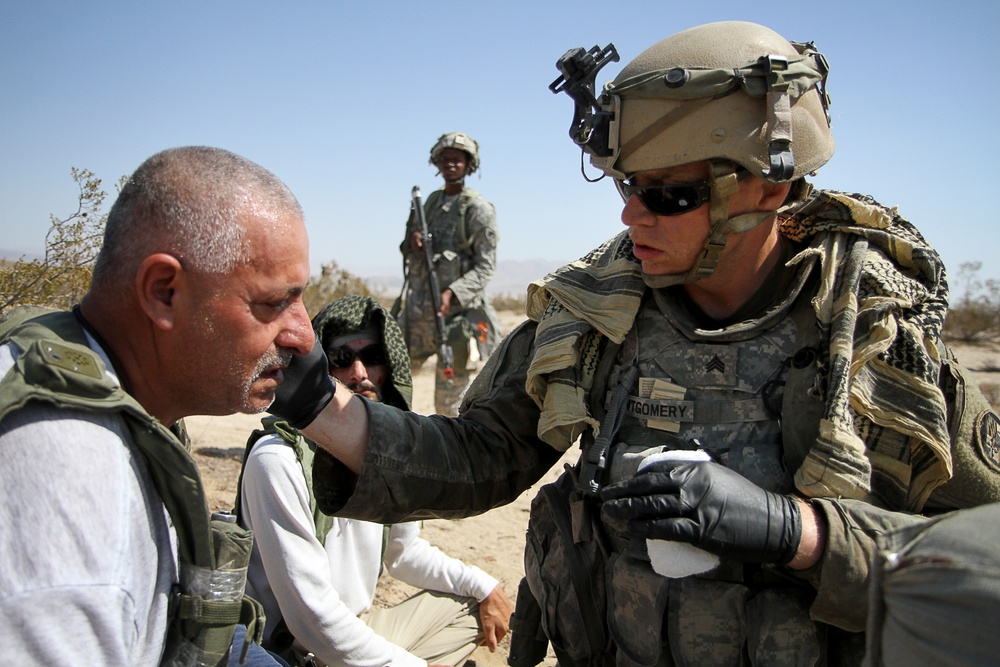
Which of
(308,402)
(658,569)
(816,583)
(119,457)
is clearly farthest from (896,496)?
(119,457)

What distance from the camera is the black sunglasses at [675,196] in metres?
2.06

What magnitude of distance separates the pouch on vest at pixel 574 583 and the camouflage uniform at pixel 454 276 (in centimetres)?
535

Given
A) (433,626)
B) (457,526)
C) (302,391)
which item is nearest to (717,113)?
(302,391)

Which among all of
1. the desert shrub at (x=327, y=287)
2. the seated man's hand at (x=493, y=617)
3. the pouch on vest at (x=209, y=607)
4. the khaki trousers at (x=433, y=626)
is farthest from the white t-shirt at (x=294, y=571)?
the desert shrub at (x=327, y=287)

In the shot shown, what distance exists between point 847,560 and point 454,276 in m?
6.41

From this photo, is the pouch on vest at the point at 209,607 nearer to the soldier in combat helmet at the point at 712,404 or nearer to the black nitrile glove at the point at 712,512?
the soldier in combat helmet at the point at 712,404

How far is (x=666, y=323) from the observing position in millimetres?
2213

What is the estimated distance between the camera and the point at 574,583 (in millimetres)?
2125

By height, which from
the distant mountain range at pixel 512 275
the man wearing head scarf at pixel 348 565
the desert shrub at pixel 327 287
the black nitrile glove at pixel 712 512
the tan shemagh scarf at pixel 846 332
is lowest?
the distant mountain range at pixel 512 275

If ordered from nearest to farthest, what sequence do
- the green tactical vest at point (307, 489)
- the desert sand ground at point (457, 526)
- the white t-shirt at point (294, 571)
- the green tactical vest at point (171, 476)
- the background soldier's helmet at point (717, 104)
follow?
the green tactical vest at point (171, 476) → the background soldier's helmet at point (717, 104) → the white t-shirt at point (294, 571) → the green tactical vest at point (307, 489) → the desert sand ground at point (457, 526)

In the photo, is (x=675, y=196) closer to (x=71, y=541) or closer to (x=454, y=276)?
(x=71, y=541)

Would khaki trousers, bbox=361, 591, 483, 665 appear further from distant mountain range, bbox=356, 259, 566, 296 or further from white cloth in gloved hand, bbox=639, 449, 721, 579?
distant mountain range, bbox=356, 259, 566, 296

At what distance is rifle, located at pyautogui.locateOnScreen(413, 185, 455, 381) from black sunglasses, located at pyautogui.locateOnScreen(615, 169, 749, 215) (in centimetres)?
563

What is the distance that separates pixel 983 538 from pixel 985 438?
3.84 feet
